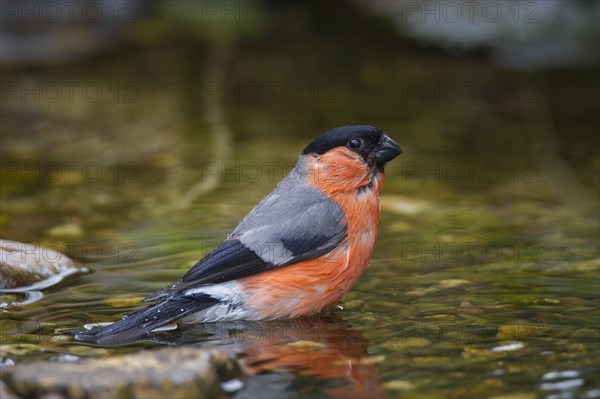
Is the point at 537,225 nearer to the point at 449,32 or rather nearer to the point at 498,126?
the point at 498,126

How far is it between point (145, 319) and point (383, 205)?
3.00 metres

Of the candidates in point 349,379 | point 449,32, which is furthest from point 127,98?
point 349,379

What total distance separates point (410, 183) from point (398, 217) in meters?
0.89

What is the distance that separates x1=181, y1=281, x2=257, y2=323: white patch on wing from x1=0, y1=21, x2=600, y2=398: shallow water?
3.1 inches

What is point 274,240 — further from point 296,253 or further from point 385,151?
point 385,151

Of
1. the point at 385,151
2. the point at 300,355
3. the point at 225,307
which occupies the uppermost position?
the point at 385,151

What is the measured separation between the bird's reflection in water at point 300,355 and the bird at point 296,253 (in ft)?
0.42

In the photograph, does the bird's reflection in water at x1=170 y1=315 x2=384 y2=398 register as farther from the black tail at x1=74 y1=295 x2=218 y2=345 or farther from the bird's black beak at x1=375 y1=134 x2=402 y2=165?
the bird's black beak at x1=375 y1=134 x2=402 y2=165

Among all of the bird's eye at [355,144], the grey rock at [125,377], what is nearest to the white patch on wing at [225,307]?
the grey rock at [125,377]

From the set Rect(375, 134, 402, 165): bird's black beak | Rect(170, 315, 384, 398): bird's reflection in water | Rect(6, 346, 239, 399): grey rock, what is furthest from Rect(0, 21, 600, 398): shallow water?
Rect(375, 134, 402, 165): bird's black beak

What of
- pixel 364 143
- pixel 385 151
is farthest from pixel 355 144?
pixel 385 151

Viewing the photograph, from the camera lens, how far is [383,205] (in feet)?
24.3

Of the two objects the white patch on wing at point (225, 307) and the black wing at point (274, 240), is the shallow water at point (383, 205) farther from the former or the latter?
the black wing at point (274, 240)

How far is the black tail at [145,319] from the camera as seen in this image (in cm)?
474
